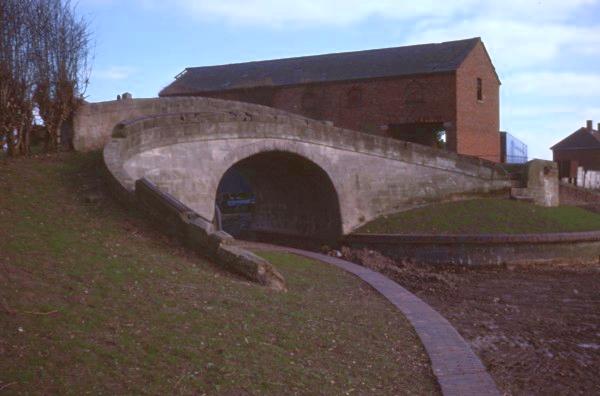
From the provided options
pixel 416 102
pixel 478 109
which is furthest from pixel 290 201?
pixel 478 109

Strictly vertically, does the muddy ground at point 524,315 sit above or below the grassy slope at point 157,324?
below

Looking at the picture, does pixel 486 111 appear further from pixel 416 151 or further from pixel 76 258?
pixel 76 258

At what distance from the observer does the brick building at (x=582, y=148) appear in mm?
57719

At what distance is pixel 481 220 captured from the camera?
792 inches

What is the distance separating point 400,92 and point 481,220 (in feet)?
43.5

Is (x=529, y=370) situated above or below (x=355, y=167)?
below

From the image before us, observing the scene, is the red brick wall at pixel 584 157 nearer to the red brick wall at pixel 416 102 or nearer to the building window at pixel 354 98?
the red brick wall at pixel 416 102

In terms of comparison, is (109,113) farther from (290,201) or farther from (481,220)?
(481,220)

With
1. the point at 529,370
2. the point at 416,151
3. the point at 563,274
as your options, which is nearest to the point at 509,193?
the point at 416,151

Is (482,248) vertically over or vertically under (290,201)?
under

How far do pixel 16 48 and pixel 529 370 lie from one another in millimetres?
12515

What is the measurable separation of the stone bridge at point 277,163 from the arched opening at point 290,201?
0.12ft

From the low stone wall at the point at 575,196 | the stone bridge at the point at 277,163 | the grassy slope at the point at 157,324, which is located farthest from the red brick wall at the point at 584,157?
the grassy slope at the point at 157,324

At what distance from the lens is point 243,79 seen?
37.1 m
